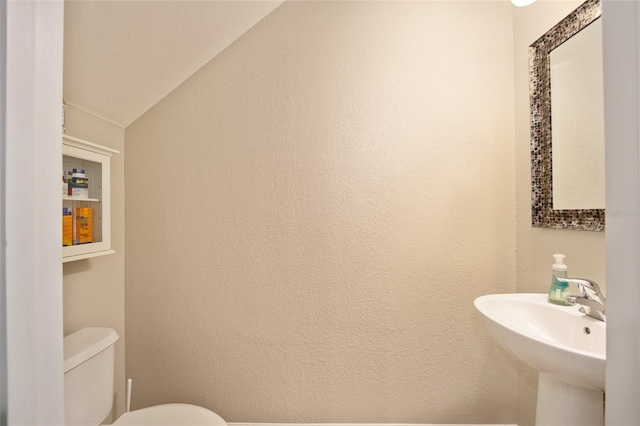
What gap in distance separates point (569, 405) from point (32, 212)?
1410 millimetres

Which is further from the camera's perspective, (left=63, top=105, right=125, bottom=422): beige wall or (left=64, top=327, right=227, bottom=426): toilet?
(left=63, top=105, right=125, bottom=422): beige wall

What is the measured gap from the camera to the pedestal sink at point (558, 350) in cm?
77

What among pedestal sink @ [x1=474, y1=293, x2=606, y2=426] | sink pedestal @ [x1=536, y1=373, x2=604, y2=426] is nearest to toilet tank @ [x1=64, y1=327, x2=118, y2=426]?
pedestal sink @ [x1=474, y1=293, x2=606, y2=426]

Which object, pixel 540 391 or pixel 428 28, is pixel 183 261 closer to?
pixel 540 391

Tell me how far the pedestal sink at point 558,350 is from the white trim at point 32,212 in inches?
43.5

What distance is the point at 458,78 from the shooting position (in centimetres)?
150

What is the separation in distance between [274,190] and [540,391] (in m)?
1.26

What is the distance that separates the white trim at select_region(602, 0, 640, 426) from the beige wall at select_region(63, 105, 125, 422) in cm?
158

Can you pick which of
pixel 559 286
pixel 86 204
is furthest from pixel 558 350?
pixel 86 204

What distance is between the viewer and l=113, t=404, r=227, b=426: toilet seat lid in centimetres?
121

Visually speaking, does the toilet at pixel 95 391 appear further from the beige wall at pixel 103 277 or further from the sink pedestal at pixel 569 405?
the sink pedestal at pixel 569 405

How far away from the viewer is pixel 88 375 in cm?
110

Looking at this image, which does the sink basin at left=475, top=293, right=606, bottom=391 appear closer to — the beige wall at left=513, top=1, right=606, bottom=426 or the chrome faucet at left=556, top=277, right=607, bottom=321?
the chrome faucet at left=556, top=277, right=607, bottom=321

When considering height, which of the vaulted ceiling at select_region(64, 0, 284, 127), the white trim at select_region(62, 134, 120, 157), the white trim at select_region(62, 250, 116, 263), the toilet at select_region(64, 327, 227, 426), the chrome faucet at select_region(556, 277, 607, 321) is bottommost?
the toilet at select_region(64, 327, 227, 426)
